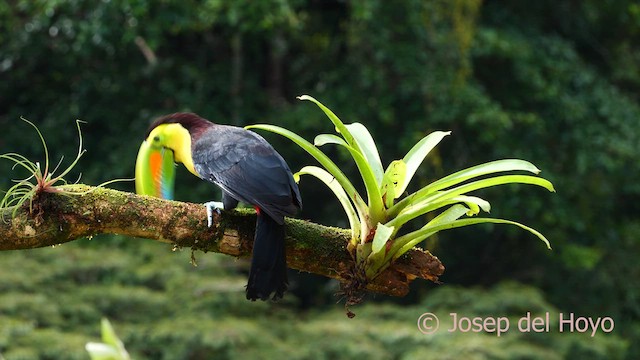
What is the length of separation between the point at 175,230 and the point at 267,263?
0.24 metres

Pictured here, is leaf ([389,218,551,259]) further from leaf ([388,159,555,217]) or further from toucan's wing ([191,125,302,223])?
toucan's wing ([191,125,302,223])

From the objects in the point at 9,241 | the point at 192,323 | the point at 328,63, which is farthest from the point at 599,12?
the point at 9,241

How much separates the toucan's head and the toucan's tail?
0.52 meters

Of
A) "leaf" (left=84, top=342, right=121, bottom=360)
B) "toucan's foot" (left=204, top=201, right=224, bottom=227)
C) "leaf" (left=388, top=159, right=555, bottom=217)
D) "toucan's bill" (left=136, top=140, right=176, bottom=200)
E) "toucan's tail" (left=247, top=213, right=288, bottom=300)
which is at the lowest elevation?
"leaf" (left=84, top=342, right=121, bottom=360)

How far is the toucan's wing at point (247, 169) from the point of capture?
2.45m

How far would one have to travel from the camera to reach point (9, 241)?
2.26 meters

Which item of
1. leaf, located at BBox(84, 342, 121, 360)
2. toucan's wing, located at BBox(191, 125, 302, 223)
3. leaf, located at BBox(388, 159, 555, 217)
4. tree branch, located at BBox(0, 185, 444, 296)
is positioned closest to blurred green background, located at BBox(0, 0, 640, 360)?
toucan's wing, located at BBox(191, 125, 302, 223)

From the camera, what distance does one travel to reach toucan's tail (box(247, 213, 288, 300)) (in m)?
2.35

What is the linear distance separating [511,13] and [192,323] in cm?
390

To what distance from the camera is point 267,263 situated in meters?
2.35

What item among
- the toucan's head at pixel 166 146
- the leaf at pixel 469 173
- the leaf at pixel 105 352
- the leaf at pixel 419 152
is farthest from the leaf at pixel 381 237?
the leaf at pixel 105 352

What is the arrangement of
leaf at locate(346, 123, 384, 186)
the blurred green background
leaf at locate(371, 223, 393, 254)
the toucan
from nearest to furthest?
leaf at locate(371, 223, 393, 254) → the toucan → leaf at locate(346, 123, 384, 186) → the blurred green background

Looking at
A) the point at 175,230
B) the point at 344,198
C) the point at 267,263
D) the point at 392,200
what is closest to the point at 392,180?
the point at 392,200

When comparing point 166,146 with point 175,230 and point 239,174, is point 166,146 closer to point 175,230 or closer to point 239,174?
point 239,174
